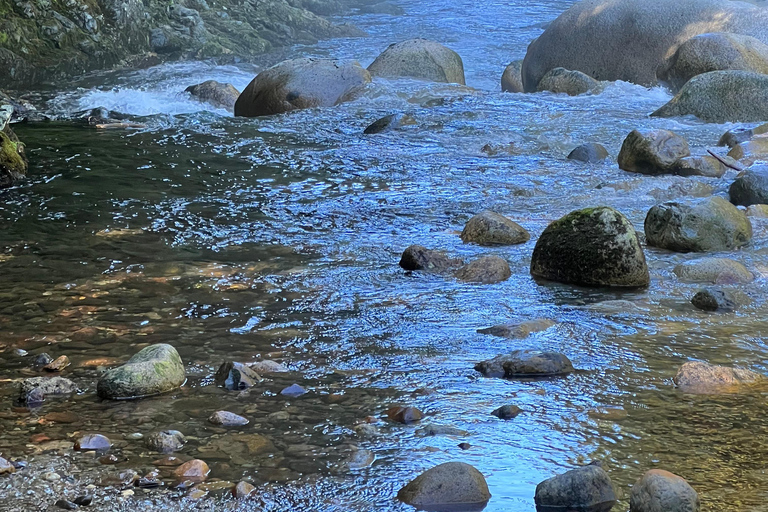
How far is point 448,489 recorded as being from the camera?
2.44 m

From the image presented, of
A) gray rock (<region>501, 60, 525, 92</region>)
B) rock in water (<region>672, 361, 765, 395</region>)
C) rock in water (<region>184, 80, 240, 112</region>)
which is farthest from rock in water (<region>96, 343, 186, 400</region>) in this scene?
gray rock (<region>501, 60, 525, 92</region>)

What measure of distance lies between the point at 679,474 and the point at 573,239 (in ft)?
7.30

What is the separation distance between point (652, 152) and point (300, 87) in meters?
4.99

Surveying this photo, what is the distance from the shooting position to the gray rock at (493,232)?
5328 millimetres

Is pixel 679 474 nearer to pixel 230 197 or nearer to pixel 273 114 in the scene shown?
pixel 230 197

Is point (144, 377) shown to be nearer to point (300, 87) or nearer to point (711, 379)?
point (711, 379)

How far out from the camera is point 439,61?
12.8 metres

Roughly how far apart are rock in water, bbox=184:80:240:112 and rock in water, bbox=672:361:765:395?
8.96m

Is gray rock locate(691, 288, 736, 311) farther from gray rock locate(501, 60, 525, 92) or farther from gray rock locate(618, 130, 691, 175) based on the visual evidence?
gray rock locate(501, 60, 525, 92)

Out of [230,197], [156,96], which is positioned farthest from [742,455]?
[156,96]

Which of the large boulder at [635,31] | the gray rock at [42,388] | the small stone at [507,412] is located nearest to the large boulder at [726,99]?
the large boulder at [635,31]

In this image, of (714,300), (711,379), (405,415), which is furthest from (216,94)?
(711,379)

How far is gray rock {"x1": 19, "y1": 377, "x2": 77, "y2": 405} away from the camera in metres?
3.10

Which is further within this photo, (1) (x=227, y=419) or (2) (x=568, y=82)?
(2) (x=568, y=82)
